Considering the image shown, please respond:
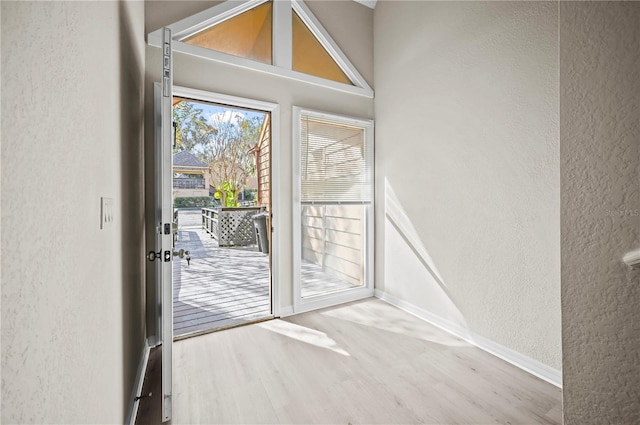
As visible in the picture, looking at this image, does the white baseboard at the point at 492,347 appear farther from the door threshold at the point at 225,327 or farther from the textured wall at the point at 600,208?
the door threshold at the point at 225,327

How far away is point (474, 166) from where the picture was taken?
2.45 metres

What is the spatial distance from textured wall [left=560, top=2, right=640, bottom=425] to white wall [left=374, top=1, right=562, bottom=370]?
3.87ft

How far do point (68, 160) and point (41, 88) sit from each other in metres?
0.21

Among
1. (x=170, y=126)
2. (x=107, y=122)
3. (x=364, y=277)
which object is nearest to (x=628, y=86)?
(x=107, y=122)

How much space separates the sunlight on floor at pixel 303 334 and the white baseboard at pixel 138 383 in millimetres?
924

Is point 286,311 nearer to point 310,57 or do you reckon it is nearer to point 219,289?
point 219,289

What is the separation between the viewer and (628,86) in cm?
84

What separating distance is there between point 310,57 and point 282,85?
0.55 m

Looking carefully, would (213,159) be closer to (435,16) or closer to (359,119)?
(359,119)

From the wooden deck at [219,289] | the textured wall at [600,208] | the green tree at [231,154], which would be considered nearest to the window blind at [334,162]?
the wooden deck at [219,289]

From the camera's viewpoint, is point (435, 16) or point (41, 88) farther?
point (435, 16)

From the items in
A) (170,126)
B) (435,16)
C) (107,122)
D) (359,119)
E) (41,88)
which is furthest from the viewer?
(359,119)

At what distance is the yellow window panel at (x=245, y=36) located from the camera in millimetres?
2701

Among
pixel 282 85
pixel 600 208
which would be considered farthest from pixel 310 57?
pixel 600 208
